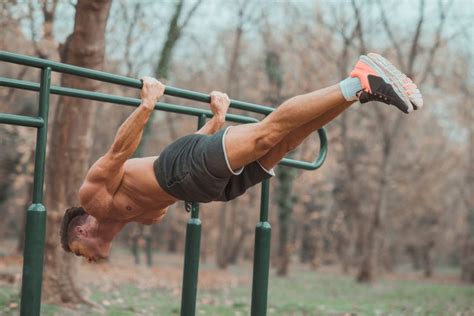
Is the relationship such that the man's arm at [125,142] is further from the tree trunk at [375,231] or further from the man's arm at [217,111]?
the tree trunk at [375,231]

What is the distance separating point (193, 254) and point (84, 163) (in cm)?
344

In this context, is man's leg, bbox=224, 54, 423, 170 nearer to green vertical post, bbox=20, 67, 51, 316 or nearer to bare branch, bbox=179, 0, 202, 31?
green vertical post, bbox=20, 67, 51, 316

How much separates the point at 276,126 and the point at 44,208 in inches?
46.7

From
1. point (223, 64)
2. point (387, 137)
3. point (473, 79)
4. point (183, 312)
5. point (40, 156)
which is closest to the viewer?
point (40, 156)

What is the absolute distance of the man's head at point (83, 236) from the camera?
140 inches

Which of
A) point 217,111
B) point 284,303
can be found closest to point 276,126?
point 217,111

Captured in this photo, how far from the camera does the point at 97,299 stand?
781cm

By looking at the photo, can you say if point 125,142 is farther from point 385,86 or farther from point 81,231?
point 385,86

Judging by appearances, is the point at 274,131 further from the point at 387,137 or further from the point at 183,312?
the point at 387,137

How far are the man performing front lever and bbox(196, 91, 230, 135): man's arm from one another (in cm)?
44

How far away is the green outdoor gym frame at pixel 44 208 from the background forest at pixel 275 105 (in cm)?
317

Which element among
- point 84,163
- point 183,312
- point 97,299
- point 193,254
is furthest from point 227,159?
point 97,299

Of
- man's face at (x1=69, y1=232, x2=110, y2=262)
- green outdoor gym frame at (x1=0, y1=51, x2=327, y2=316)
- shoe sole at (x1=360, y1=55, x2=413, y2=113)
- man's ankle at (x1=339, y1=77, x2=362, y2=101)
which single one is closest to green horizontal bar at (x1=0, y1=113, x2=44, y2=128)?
green outdoor gym frame at (x1=0, y1=51, x2=327, y2=316)

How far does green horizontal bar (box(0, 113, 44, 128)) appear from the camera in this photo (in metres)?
2.99
